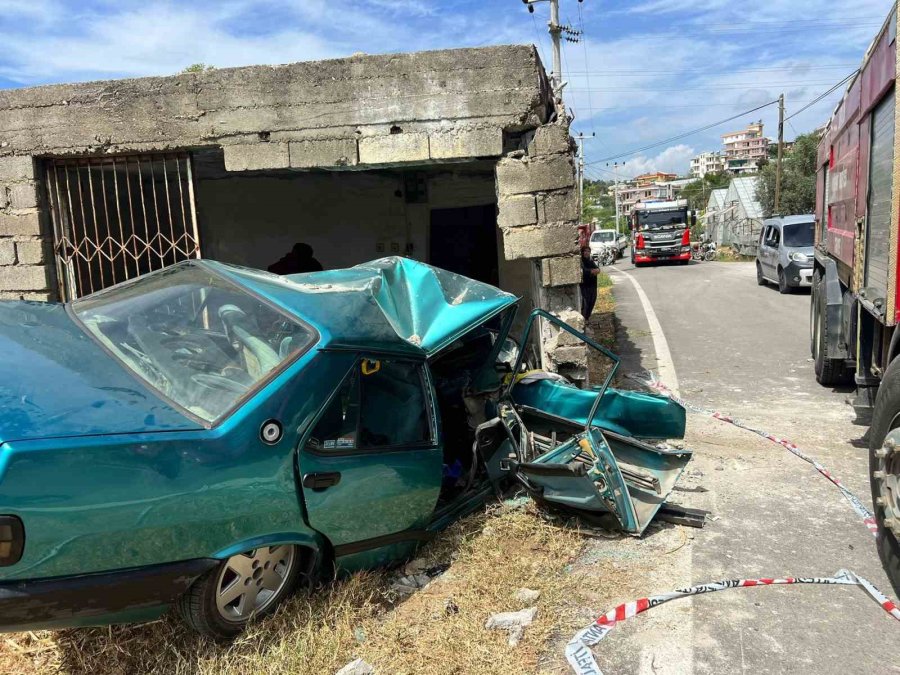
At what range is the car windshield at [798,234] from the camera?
51.1ft

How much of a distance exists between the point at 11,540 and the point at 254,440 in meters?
0.87

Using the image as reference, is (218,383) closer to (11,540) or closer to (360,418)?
(360,418)

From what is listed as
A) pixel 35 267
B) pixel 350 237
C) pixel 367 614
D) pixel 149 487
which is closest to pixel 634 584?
pixel 367 614

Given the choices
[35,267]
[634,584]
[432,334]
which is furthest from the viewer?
[35,267]

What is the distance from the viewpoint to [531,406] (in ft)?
15.1

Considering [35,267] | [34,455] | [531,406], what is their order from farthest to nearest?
1. [35,267]
2. [531,406]
3. [34,455]

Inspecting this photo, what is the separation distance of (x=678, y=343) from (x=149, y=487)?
343 inches

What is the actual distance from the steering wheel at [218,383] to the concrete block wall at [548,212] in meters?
3.55

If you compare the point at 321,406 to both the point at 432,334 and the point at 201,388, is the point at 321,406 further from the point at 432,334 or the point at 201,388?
the point at 432,334

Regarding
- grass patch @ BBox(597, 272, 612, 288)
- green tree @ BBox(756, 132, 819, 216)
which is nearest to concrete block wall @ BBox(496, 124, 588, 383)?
grass patch @ BBox(597, 272, 612, 288)

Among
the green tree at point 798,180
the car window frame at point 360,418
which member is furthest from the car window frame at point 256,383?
the green tree at point 798,180

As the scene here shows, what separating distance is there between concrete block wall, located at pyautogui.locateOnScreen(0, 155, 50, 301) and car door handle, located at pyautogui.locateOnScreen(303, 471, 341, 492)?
4.79m

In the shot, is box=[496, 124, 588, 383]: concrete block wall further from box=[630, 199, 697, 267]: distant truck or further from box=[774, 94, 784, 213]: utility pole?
box=[774, 94, 784, 213]: utility pole

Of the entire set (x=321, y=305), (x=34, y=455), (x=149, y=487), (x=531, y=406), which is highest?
(x=321, y=305)
